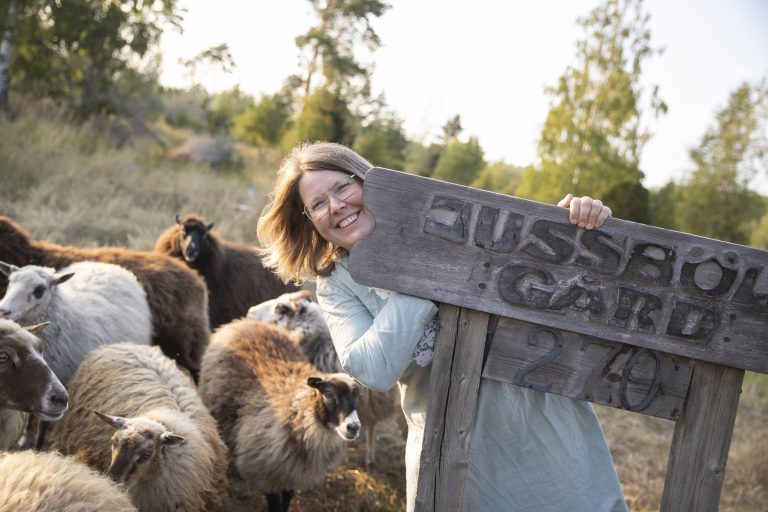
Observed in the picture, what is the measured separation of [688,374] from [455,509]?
91 centimetres

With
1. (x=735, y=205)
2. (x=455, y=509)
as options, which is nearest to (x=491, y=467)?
(x=455, y=509)

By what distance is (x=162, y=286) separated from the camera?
5953 millimetres

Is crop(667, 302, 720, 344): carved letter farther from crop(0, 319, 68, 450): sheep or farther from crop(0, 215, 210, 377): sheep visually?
crop(0, 215, 210, 377): sheep

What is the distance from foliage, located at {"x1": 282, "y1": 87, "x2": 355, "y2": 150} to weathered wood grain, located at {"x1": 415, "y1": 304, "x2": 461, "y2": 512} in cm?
1909

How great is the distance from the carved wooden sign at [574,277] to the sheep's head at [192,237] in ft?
19.0

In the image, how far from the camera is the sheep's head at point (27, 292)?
14.2 ft

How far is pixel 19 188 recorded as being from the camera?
10914mm

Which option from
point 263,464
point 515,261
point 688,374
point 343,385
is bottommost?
point 263,464

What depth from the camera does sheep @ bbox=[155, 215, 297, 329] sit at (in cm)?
762

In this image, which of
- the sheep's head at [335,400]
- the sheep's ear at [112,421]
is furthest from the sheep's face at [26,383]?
the sheep's head at [335,400]

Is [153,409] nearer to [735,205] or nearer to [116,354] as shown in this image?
[116,354]

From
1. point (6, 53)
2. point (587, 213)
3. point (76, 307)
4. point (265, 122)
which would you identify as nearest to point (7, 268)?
point (76, 307)

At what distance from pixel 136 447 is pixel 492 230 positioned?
92.7 inches

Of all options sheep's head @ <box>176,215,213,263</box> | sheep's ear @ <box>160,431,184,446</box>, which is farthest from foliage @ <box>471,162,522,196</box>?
sheep's ear @ <box>160,431,184,446</box>
